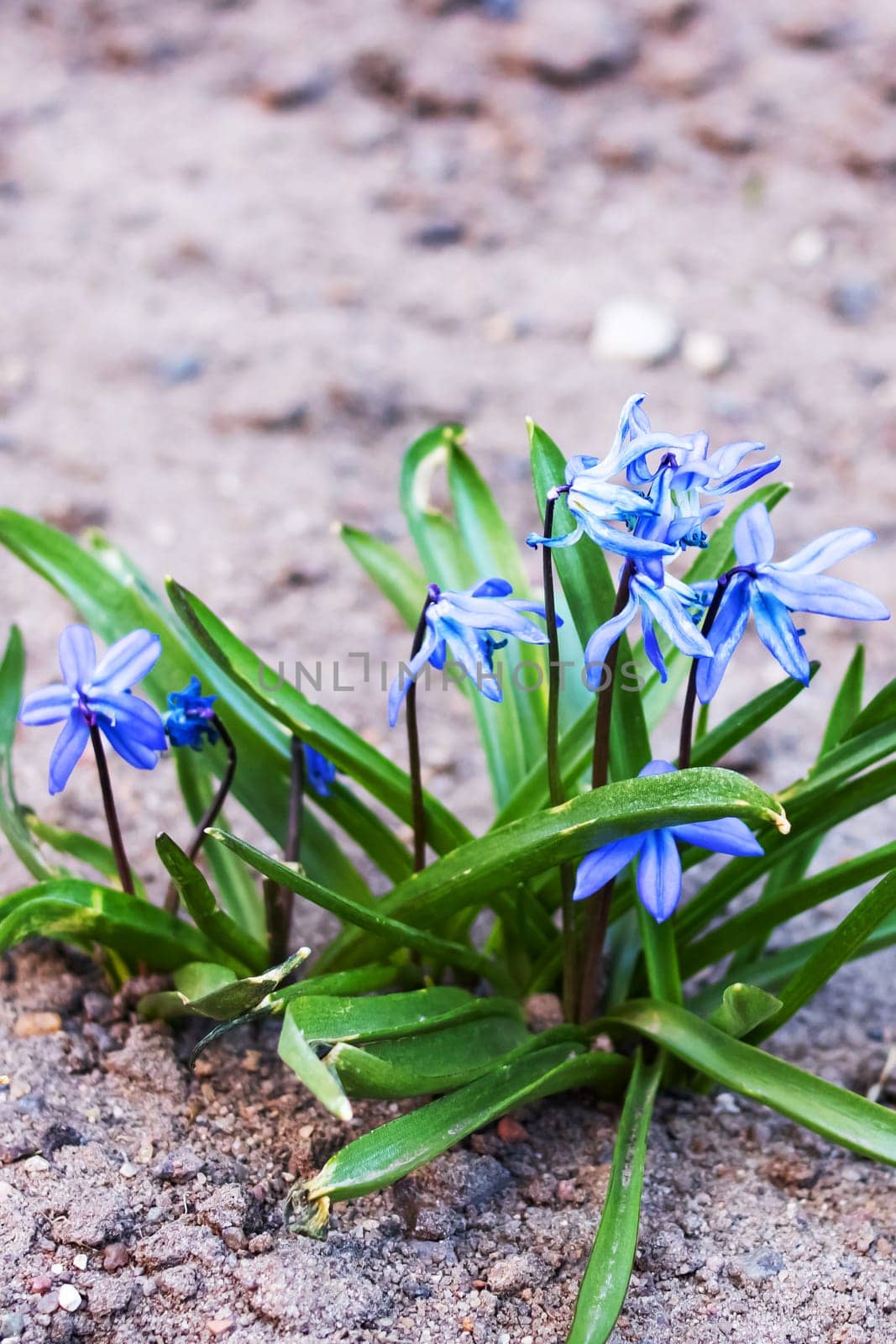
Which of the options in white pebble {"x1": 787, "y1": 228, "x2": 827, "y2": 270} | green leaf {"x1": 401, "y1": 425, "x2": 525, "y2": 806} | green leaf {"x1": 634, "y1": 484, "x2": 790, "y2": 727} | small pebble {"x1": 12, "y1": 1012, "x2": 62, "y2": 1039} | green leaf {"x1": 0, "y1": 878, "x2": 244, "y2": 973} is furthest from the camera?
white pebble {"x1": 787, "y1": 228, "x2": 827, "y2": 270}

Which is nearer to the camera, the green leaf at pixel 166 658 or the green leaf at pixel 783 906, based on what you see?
the green leaf at pixel 783 906

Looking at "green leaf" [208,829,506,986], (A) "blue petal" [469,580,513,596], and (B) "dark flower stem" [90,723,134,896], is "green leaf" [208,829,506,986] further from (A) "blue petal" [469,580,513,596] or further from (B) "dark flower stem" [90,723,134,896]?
(A) "blue petal" [469,580,513,596]

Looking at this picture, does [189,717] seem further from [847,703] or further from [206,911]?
[847,703]

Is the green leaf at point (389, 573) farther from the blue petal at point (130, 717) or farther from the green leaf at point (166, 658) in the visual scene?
the blue petal at point (130, 717)

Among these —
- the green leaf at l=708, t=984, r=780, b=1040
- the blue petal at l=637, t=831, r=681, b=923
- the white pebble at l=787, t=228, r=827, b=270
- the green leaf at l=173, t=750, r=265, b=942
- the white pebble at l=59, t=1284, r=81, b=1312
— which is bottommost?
the white pebble at l=59, t=1284, r=81, b=1312

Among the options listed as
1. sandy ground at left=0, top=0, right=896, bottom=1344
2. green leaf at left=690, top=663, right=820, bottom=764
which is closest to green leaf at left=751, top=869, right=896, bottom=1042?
green leaf at left=690, top=663, right=820, bottom=764

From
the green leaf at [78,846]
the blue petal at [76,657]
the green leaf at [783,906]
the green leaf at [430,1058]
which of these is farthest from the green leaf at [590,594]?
the green leaf at [78,846]

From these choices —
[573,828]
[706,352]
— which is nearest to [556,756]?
[573,828]
